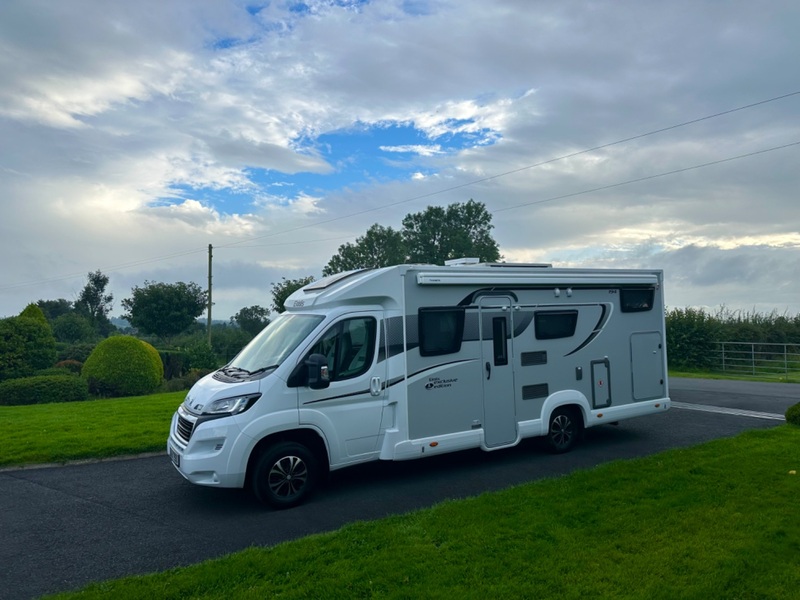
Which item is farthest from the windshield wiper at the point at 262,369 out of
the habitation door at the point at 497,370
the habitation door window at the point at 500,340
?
the habitation door window at the point at 500,340

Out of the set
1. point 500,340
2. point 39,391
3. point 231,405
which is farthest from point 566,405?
point 39,391

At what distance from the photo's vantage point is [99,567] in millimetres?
5246

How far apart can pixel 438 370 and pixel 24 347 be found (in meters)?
18.6

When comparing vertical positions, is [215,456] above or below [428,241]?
below

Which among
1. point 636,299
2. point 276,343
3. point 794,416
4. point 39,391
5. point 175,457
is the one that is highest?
point 636,299

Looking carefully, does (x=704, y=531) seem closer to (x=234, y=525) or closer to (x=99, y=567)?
(x=234, y=525)

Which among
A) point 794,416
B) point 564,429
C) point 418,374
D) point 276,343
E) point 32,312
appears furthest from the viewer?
point 32,312

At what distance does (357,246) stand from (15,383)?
36.2 metres

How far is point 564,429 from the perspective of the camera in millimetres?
9148

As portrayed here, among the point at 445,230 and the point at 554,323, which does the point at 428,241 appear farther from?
the point at 554,323

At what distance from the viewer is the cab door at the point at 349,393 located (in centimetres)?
696

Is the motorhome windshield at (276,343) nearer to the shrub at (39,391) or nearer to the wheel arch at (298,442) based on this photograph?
the wheel arch at (298,442)

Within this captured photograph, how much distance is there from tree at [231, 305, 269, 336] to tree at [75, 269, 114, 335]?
10.9 metres

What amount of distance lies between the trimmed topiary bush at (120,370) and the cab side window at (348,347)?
15003 mm
